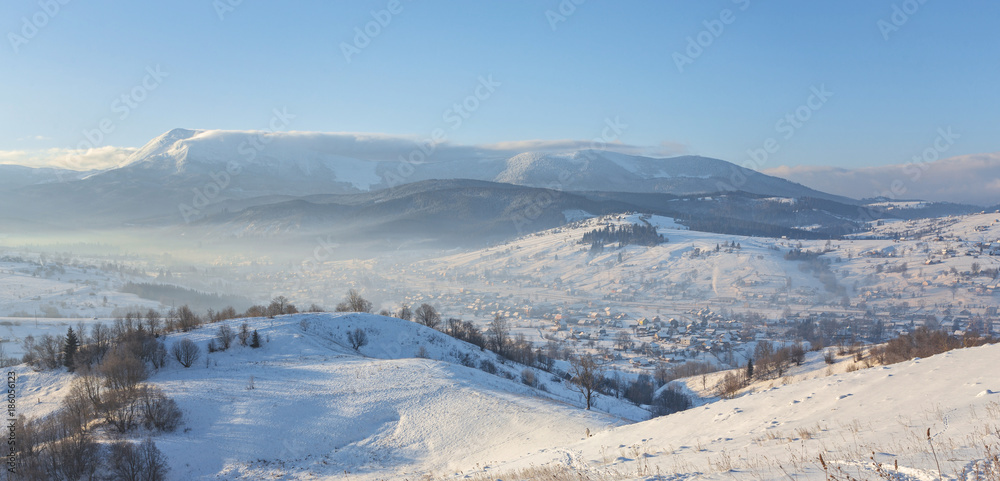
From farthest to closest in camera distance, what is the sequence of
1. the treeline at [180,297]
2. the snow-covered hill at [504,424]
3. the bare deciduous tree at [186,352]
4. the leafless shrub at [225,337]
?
the treeline at [180,297] < the leafless shrub at [225,337] < the bare deciduous tree at [186,352] < the snow-covered hill at [504,424]

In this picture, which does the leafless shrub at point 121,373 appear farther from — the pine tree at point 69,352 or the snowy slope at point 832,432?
the snowy slope at point 832,432

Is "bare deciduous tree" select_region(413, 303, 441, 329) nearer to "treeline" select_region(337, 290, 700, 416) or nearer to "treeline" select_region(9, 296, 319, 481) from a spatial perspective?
"treeline" select_region(337, 290, 700, 416)

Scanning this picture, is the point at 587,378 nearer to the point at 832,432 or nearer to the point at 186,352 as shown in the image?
the point at 832,432

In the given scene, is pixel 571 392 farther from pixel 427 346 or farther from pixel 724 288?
pixel 724 288

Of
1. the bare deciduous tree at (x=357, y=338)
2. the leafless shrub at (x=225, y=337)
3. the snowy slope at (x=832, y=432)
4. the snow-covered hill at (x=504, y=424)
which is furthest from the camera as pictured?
the bare deciduous tree at (x=357, y=338)

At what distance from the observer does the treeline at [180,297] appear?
14224cm

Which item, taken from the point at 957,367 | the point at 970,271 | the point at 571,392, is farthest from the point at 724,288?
the point at 957,367

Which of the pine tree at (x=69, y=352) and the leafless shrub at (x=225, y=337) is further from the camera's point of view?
the leafless shrub at (x=225, y=337)

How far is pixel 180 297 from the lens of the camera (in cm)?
15012

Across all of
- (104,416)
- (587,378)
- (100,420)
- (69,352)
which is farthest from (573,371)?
(69,352)

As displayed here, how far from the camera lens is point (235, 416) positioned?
93.7ft

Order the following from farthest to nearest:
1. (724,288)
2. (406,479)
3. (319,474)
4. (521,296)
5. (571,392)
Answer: (521,296)
(724,288)
(571,392)
(319,474)
(406,479)

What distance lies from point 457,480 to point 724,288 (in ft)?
513

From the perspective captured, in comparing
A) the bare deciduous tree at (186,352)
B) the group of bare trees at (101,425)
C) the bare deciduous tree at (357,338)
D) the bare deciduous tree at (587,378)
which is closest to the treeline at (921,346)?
the bare deciduous tree at (587,378)
